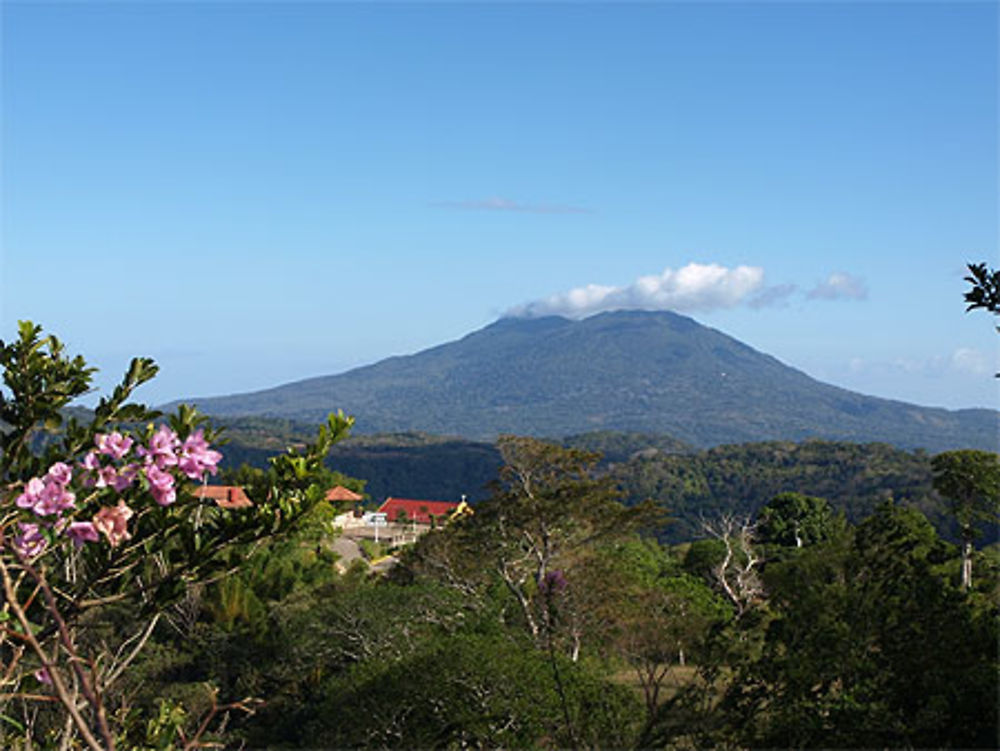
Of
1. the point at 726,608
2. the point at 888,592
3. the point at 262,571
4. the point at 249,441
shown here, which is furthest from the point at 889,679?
the point at 249,441

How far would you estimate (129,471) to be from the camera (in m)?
2.18

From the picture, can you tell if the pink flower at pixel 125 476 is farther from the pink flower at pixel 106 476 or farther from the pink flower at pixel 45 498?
the pink flower at pixel 45 498

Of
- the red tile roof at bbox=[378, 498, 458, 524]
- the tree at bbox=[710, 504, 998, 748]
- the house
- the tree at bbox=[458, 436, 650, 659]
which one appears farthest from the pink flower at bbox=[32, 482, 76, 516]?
the red tile roof at bbox=[378, 498, 458, 524]

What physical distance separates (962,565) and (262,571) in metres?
13.3

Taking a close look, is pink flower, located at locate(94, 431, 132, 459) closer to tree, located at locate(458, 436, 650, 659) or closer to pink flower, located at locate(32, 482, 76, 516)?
pink flower, located at locate(32, 482, 76, 516)

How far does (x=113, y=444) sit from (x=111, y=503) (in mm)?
268

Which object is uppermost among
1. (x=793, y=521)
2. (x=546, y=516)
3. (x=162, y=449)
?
(x=162, y=449)

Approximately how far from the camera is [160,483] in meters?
2.12

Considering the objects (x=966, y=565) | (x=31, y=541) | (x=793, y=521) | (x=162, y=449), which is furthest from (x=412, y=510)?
(x=162, y=449)

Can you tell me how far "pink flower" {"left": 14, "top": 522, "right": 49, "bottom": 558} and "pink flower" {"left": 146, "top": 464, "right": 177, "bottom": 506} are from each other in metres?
0.30

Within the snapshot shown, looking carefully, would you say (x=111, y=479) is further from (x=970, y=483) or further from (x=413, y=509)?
(x=413, y=509)

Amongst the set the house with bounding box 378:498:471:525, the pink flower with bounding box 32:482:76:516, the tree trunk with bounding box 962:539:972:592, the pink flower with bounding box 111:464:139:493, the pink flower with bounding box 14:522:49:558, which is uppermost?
the pink flower with bounding box 111:464:139:493

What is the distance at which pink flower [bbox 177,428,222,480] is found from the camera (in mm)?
2168

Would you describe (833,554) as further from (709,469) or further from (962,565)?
(709,469)
